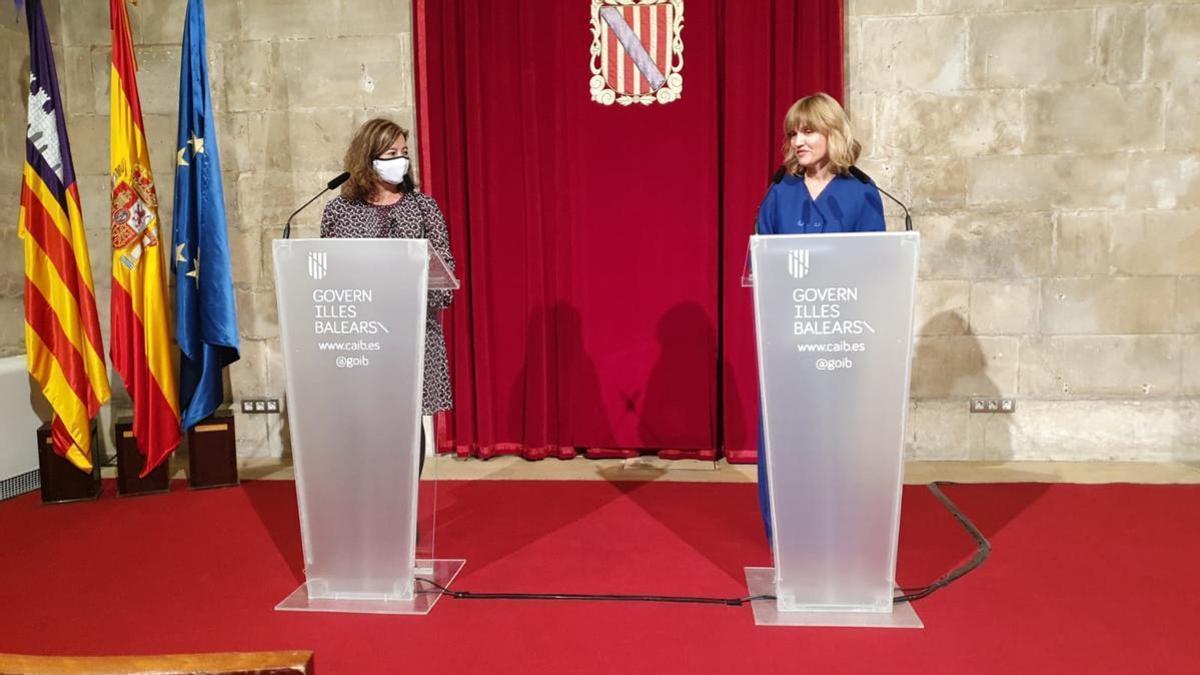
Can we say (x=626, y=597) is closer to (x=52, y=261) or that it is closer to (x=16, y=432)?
(x=52, y=261)

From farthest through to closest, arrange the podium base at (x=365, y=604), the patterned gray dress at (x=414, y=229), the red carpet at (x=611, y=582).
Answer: the patterned gray dress at (x=414, y=229) < the podium base at (x=365, y=604) < the red carpet at (x=611, y=582)

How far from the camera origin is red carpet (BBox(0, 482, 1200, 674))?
2.28 meters

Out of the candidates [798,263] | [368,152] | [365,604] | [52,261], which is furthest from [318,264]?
[52,261]

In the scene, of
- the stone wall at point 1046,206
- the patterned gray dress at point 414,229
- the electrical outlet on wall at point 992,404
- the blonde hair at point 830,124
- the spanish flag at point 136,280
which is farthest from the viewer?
the electrical outlet on wall at point 992,404

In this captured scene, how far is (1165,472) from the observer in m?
4.08

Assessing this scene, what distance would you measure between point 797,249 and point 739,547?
1314 mm

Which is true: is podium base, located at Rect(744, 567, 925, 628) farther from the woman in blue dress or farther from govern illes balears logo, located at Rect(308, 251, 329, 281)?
govern illes balears logo, located at Rect(308, 251, 329, 281)

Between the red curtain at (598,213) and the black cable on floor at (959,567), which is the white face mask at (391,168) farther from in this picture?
the black cable on floor at (959,567)

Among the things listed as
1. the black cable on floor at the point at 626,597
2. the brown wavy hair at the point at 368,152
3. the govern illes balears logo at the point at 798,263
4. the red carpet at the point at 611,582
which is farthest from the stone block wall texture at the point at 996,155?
the govern illes balears logo at the point at 798,263

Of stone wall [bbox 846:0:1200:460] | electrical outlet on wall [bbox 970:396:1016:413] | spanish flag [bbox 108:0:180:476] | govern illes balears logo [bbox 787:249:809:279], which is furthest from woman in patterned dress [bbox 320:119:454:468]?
electrical outlet on wall [bbox 970:396:1016:413]

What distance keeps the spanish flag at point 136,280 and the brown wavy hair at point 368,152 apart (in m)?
1.67

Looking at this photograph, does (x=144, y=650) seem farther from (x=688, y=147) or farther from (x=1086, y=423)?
(x=1086, y=423)

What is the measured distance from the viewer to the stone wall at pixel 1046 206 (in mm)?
4156

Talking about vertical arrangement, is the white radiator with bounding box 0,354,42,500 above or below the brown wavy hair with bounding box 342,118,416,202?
below
